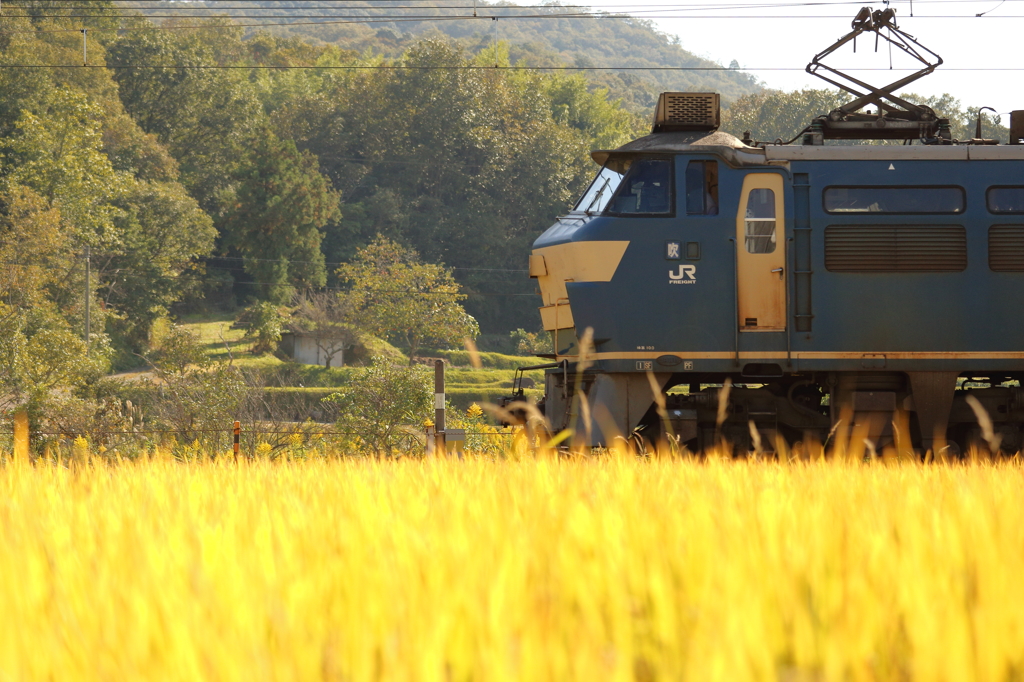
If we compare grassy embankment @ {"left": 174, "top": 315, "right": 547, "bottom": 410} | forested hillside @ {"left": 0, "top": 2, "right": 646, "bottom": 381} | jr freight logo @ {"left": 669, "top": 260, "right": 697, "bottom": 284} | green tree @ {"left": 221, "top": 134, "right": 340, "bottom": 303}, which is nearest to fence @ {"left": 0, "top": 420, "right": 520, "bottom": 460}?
jr freight logo @ {"left": 669, "top": 260, "right": 697, "bottom": 284}

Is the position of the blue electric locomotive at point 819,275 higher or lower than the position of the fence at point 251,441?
higher

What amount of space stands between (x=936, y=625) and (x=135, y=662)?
Answer: 1298 mm

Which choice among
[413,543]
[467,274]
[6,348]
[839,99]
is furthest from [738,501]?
[839,99]

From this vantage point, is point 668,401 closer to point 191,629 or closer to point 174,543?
point 174,543

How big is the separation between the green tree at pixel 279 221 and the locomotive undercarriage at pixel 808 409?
64235mm

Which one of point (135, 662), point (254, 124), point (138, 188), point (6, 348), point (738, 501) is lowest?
point (6, 348)

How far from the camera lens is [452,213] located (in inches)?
3228

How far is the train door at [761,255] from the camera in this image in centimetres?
980

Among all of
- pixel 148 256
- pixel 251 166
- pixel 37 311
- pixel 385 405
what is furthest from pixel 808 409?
pixel 251 166

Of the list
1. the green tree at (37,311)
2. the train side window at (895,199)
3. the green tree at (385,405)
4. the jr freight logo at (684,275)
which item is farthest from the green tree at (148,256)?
the train side window at (895,199)

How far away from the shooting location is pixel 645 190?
9953 millimetres

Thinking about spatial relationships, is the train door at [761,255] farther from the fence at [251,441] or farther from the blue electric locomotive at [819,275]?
the fence at [251,441]

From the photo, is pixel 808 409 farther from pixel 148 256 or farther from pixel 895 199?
pixel 148 256

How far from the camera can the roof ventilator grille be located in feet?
33.9
